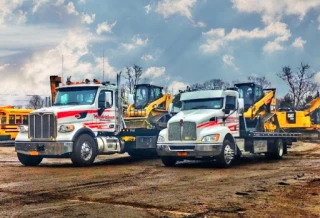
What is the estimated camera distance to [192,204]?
8.65 meters

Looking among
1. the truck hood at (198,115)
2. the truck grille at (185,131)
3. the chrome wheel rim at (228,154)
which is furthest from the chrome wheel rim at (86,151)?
the chrome wheel rim at (228,154)

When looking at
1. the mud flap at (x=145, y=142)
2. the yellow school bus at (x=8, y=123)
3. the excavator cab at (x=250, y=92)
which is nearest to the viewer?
the mud flap at (x=145, y=142)

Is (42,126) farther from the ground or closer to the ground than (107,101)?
closer to the ground

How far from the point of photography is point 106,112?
1819cm

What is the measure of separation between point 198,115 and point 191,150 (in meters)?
1.29

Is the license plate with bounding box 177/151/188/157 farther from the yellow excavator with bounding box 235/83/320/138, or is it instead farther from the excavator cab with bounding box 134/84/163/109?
the excavator cab with bounding box 134/84/163/109

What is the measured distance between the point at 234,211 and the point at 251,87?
16028mm

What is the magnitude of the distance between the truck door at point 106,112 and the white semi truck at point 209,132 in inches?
97.7

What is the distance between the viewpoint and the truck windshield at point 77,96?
17766mm

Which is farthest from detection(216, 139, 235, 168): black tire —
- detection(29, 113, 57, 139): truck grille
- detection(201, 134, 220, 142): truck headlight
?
detection(29, 113, 57, 139): truck grille

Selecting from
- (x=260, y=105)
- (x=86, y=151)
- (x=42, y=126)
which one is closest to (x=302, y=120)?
(x=260, y=105)

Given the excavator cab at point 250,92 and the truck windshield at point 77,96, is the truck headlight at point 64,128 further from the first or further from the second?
the excavator cab at point 250,92

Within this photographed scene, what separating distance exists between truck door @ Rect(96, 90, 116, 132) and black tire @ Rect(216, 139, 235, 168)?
469cm

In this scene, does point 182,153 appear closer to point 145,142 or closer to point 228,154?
point 228,154
